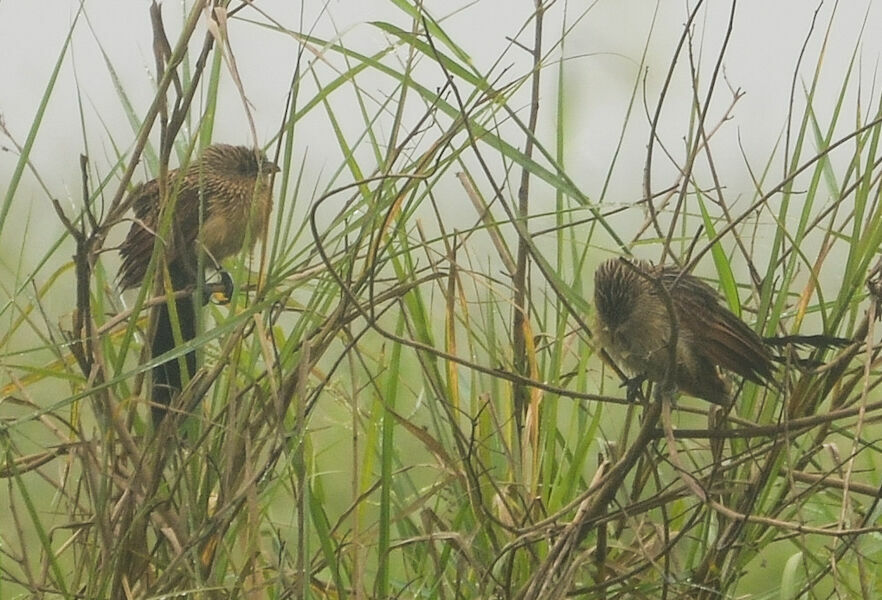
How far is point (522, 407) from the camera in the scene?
1.14 m

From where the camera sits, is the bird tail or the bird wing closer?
the bird tail

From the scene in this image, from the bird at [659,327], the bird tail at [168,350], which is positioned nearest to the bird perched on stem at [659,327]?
the bird at [659,327]

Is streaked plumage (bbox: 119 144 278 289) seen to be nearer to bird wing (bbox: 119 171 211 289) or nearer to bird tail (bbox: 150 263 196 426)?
bird wing (bbox: 119 171 211 289)

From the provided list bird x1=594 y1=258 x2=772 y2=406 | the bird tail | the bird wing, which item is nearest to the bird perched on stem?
bird x1=594 y1=258 x2=772 y2=406

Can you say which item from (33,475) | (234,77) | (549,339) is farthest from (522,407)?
(33,475)

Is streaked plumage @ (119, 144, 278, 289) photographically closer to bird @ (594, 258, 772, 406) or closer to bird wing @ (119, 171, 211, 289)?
bird wing @ (119, 171, 211, 289)

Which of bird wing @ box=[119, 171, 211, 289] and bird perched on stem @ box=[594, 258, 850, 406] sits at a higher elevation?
bird wing @ box=[119, 171, 211, 289]

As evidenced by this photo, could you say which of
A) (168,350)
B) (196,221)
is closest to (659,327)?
(168,350)

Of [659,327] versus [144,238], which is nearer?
[659,327]

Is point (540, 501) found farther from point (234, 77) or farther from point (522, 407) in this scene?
point (234, 77)

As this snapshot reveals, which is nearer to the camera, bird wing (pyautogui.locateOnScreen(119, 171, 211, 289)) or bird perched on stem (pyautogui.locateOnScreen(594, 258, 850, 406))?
bird perched on stem (pyautogui.locateOnScreen(594, 258, 850, 406))

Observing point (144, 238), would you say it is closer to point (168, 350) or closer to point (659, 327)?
point (168, 350)

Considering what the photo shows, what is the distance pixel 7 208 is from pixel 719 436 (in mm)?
613

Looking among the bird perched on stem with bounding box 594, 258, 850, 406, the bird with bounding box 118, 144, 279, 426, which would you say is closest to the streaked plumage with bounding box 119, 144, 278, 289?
the bird with bounding box 118, 144, 279, 426
